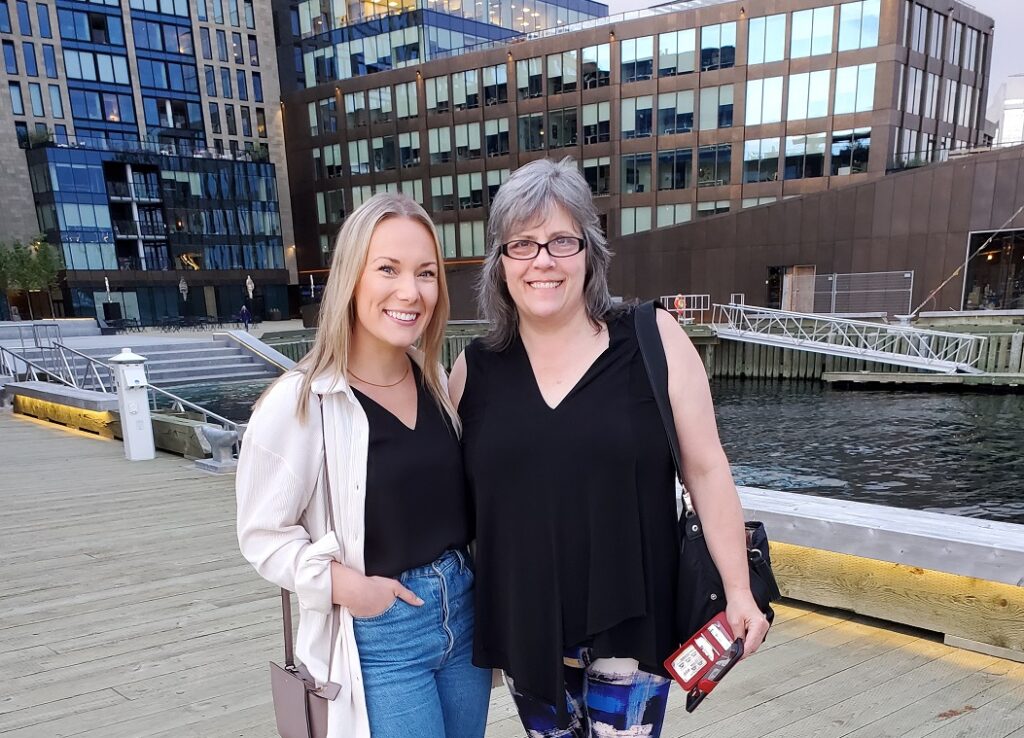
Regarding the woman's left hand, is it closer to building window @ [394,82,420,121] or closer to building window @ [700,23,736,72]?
building window @ [700,23,736,72]

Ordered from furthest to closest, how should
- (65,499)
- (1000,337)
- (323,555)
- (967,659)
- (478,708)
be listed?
(1000,337)
(65,499)
(967,659)
(478,708)
(323,555)

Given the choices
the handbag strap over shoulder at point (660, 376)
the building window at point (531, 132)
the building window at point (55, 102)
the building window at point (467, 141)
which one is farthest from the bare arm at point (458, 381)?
the building window at point (55, 102)

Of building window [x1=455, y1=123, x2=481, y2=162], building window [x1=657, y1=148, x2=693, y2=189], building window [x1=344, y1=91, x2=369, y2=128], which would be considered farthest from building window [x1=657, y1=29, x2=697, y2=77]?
building window [x1=344, y1=91, x2=369, y2=128]

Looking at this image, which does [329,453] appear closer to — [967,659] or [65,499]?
[967,659]

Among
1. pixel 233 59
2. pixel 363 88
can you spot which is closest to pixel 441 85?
pixel 363 88

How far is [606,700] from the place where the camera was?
4.89 feet

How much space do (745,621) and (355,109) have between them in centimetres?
4510

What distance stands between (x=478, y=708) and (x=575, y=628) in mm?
382

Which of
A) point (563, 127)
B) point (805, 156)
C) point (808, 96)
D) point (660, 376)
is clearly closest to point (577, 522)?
point (660, 376)

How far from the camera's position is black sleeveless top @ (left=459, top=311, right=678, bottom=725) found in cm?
139

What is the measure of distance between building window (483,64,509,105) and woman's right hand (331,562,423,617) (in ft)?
126

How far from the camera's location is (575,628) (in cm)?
145

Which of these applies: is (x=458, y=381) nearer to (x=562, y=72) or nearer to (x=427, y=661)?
(x=427, y=661)

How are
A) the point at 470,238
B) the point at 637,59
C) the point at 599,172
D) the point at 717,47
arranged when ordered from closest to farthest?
the point at 717,47, the point at 637,59, the point at 599,172, the point at 470,238
